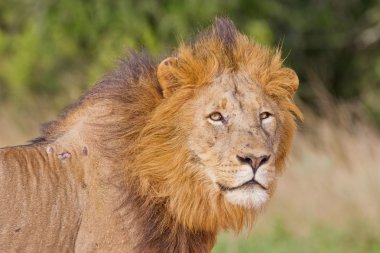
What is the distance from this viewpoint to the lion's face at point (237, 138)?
5320 millimetres

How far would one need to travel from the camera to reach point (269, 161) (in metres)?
5.39

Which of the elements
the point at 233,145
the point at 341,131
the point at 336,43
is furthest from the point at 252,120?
the point at 336,43

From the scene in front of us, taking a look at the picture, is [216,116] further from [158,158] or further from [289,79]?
[289,79]

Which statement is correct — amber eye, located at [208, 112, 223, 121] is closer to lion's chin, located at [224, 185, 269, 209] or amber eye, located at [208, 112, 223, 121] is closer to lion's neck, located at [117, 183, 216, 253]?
A: lion's chin, located at [224, 185, 269, 209]

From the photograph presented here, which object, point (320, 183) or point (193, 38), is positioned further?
point (320, 183)

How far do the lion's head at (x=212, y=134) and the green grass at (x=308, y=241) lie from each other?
3914 mm

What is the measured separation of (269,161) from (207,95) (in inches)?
19.8

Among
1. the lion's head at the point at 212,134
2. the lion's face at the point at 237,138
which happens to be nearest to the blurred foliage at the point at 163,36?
the lion's head at the point at 212,134

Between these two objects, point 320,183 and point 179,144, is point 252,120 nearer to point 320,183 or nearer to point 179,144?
point 179,144

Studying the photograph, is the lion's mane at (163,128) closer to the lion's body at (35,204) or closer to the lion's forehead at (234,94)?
the lion's forehead at (234,94)

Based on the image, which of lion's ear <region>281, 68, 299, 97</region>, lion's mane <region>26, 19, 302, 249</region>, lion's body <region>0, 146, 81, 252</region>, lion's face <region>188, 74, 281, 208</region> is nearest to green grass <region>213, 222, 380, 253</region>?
lion's ear <region>281, 68, 299, 97</region>

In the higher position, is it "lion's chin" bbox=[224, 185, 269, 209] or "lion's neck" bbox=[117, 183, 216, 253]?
"lion's chin" bbox=[224, 185, 269, 209]

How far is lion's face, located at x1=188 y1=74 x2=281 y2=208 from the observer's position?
532 centimetres

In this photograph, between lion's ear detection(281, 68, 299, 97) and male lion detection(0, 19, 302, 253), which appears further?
lion's ear detection(281, 68, 299, 97)
